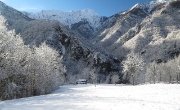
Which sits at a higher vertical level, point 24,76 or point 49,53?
point 49,53

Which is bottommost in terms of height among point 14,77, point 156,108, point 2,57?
point 156,108

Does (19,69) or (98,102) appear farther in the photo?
(19,69)

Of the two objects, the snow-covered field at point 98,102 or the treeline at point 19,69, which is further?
the treeline at point 19,69

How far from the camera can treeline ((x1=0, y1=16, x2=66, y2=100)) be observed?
4368 centimetres

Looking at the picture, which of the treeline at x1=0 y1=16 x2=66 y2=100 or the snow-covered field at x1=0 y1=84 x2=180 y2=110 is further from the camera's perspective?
the treeline at x1=0 y1=16 x2=66 y2=100

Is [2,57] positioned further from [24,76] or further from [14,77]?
[24,76]

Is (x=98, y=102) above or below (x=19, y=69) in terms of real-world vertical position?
below

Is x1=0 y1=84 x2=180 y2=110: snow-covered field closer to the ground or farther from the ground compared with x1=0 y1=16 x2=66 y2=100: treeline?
closer to the ground

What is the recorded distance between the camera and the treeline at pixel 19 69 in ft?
143

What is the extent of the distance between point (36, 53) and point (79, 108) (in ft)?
139

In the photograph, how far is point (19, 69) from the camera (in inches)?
1978

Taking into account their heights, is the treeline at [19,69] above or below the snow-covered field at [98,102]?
above

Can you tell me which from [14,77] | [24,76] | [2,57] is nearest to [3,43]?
[2,57]

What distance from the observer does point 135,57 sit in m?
106
